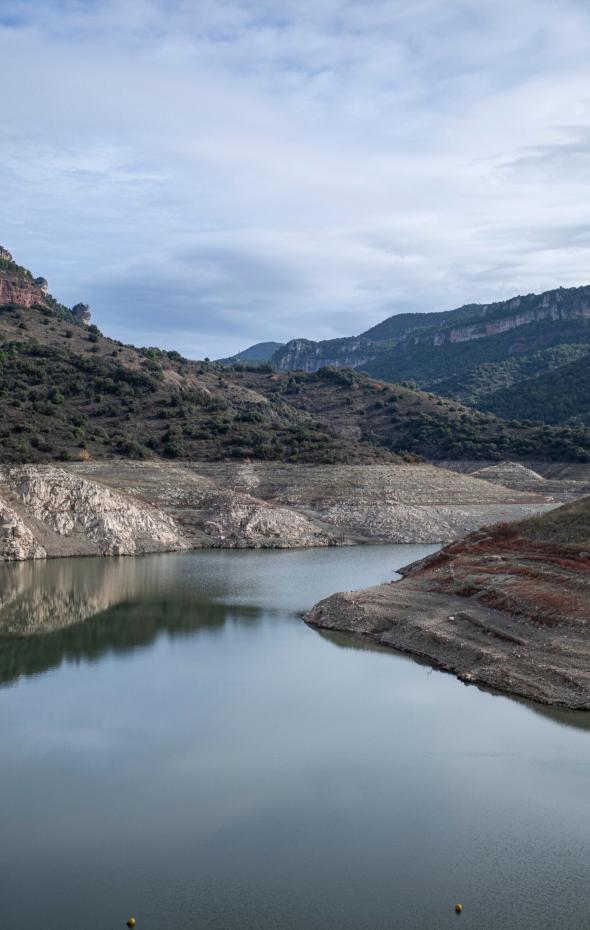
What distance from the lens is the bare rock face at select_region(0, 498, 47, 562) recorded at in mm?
51906

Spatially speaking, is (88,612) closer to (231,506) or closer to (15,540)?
(15,540)

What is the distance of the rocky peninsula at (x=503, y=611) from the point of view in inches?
1054

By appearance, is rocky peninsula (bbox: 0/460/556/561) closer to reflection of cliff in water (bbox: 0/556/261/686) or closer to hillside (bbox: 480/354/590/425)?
reflection of cliff in water (bbox: 0/556/261/686)

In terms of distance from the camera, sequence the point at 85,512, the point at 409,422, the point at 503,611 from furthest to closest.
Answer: the point at 409,422 → the point at 85,512 → the point at 503,611

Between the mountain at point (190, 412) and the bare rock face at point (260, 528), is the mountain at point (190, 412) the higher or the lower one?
the higher one

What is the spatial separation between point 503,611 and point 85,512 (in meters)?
32.7

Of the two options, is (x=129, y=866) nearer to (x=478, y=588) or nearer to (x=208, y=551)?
(x=478, y=588)

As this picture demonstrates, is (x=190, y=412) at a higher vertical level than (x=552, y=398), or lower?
lower

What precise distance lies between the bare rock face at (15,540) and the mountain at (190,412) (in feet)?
33.3

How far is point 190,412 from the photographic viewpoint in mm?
82625

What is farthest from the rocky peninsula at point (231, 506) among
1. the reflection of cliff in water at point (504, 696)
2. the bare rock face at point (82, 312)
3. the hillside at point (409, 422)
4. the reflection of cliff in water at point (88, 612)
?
the bare rock face at point (82, 312)

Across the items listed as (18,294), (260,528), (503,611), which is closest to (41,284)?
(18,294)

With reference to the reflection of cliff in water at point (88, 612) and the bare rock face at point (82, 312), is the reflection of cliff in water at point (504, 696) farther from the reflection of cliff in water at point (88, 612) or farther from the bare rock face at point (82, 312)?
the bare rock face at point (82, 312)

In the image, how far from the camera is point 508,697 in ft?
83.9
